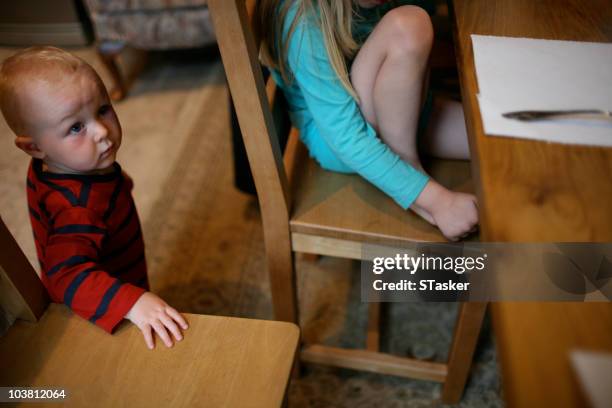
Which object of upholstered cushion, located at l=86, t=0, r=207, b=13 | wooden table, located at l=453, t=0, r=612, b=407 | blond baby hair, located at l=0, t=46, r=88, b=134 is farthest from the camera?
upholstered cushion, located at l=86, t=0, r=207, b=13

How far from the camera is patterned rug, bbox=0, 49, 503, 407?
1.13m

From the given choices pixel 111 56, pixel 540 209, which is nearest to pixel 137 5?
pixel 111 56

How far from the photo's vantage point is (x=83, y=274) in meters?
0.70

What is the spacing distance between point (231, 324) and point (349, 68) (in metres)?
0.44

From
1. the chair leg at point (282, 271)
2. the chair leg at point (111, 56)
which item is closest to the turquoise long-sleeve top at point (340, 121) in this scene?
the chair leg at point (282, 271)

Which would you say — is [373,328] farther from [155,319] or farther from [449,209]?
[155,319]

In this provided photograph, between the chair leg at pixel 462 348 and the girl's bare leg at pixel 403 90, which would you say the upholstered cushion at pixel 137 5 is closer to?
the girl's bare leg at pixel 403 90

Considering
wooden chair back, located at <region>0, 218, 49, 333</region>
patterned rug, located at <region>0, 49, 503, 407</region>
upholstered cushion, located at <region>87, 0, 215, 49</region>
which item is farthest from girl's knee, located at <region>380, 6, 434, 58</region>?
upholstered cushion, located at <region>87, 0, 215, 49</region>

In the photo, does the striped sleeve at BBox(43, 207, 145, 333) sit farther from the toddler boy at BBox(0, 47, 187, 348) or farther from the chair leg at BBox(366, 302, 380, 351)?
the chair leg at BBox(366, 302, 380, 351)

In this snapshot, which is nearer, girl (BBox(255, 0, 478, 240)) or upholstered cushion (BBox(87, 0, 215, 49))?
girl (BBox(255, 0, 478, 240))

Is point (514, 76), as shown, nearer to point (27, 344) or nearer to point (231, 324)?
point (231, 324)

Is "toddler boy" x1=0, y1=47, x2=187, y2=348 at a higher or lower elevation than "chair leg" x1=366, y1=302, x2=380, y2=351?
higher

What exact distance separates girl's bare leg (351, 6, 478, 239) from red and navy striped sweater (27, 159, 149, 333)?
1.40 ft

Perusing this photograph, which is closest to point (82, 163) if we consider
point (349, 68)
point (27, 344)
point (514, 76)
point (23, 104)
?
point (23, 104)
